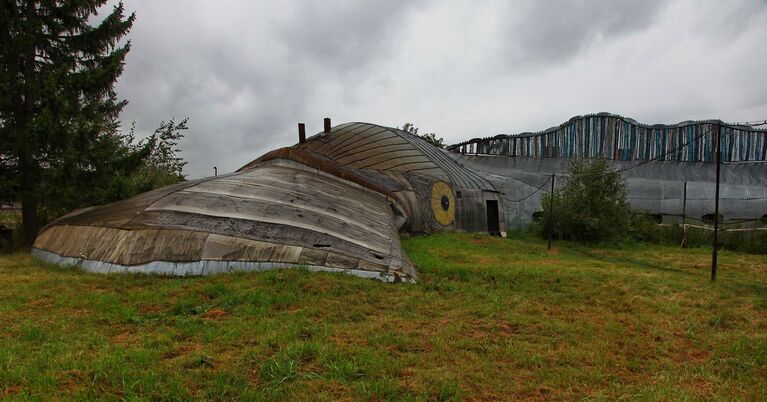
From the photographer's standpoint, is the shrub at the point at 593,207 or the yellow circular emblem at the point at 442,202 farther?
the yellow circular emblem at the point at 442,202

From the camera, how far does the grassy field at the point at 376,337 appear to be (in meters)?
3.73

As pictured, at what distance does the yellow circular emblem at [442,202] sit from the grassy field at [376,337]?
8756 mm

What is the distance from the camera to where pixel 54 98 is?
10.9 meters

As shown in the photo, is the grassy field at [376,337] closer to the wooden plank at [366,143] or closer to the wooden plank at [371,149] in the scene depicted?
the wooden plank at [371,149]

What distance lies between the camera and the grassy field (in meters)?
3.73

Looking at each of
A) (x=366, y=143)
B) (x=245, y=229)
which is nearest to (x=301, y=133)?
(x=366, y=143)

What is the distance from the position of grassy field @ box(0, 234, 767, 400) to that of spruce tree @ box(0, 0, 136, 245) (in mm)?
3895

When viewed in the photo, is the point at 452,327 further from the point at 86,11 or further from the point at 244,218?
the point at 86,11

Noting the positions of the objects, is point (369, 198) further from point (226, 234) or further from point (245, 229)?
point (226, 234)

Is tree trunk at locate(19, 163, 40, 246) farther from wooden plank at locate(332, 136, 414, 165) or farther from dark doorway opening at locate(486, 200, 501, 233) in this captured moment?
dark doorway opening at locate(486, 200, 501, 233)

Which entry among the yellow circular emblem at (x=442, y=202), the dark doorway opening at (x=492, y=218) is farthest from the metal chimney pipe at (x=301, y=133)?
the dark doorway opening at (x=492, y=218)

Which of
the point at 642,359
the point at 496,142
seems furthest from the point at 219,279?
the point at 496,142

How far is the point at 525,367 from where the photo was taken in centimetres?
434

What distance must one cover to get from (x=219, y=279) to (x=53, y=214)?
10.4 m
